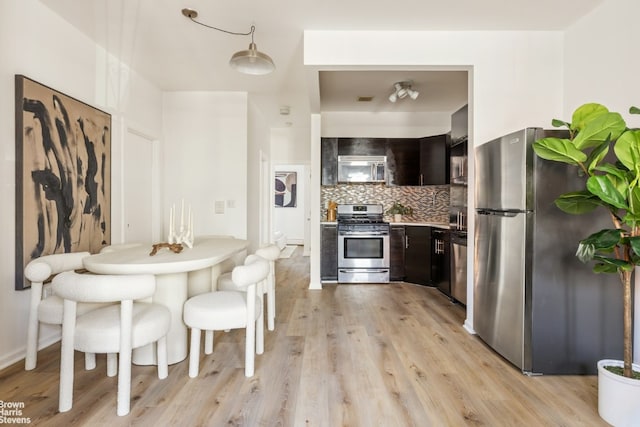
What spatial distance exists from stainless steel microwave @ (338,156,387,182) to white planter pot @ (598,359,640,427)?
146 inches

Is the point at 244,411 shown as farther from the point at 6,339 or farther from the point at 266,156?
the point at 266,156

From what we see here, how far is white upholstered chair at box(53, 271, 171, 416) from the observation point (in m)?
1.57

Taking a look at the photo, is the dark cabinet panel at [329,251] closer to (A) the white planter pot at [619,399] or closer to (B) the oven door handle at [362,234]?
(B) the oven door handle at [362,234]

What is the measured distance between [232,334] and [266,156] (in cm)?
387

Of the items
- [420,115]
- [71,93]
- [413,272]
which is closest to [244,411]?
[71,93]

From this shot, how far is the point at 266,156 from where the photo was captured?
20.1 ft

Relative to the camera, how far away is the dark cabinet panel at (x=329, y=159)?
16.8ft

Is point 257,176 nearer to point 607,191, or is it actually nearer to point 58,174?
point 58,174

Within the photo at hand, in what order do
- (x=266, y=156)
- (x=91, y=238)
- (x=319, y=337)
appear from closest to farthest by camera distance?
(x=319, y=337) → (x=91, y=238) → (x=266, y=156)

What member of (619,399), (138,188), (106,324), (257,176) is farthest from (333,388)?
(257,176)

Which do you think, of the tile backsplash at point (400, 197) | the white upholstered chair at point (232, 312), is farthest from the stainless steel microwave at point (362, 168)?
the white upholstered chair at point (232, 312)

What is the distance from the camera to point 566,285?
2.14 m

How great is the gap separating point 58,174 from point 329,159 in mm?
3350

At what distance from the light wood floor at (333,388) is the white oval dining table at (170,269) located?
0.40 feet
